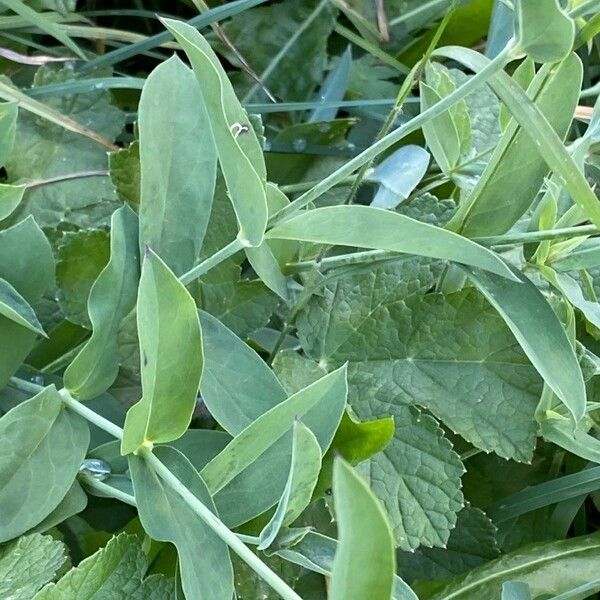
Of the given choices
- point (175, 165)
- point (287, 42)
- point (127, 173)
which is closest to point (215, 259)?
point (175, 165)

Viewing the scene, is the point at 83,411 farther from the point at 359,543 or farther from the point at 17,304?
the point at 359,543

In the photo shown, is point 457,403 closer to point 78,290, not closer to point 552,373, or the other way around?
point 552,373

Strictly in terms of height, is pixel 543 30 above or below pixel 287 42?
above

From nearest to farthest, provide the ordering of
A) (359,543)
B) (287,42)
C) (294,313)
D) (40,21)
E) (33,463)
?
(359,543)
(33,463)
(294,313)
(40,21)
(287,42)

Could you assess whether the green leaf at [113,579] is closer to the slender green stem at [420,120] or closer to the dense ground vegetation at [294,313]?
the dense ground vegetation at [294,313]

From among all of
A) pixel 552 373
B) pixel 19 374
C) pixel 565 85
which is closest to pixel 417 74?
pixel 565 85

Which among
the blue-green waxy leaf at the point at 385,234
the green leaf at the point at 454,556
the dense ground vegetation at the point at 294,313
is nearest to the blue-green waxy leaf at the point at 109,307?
the dense ground vegetation at the point at 294,313

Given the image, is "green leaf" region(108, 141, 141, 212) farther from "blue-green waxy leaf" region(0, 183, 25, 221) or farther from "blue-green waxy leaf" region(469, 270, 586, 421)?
"blue-green waxy leaf" region(469, 270, 586, 421)
